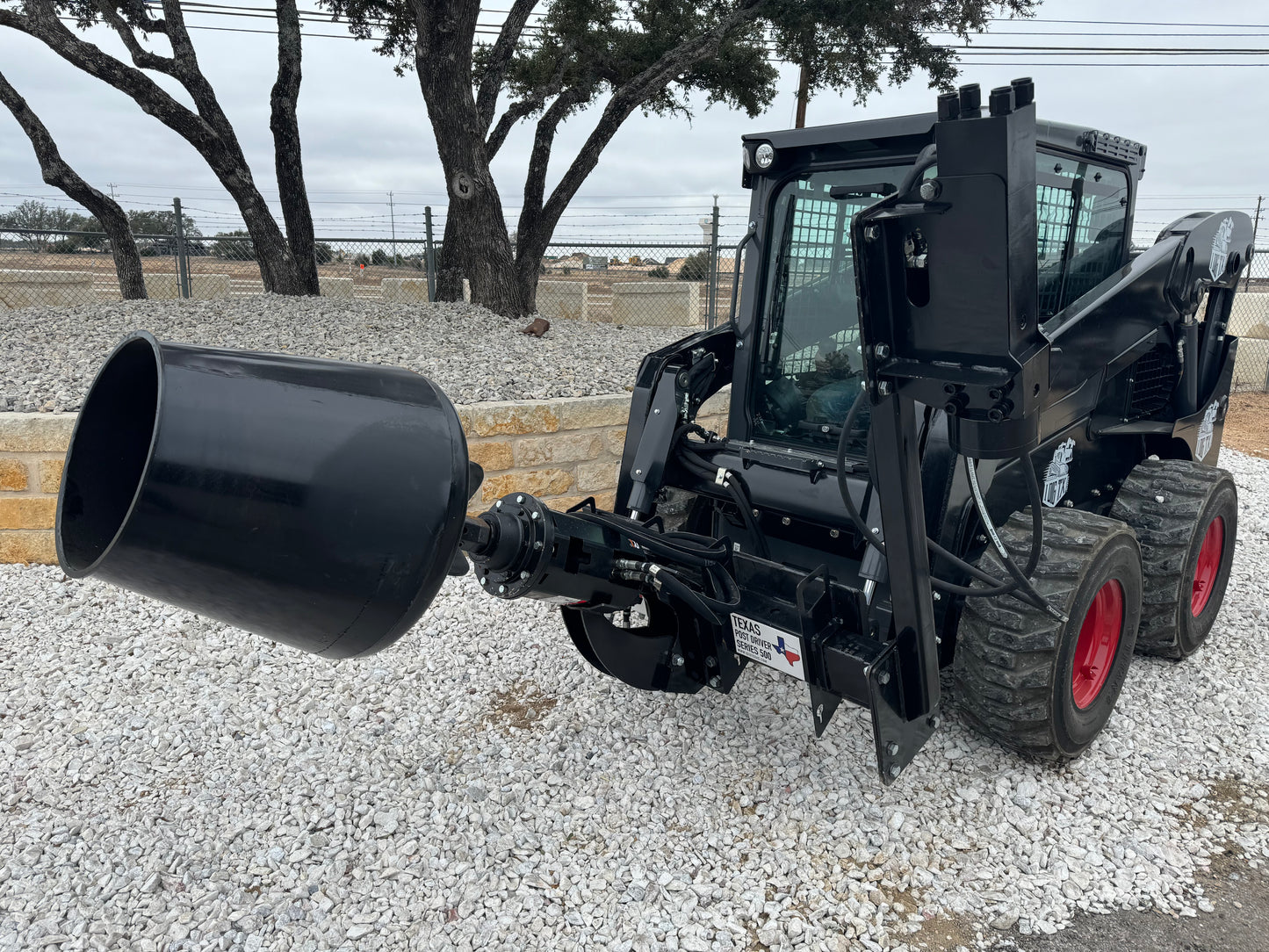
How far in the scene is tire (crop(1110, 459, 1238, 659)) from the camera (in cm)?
383

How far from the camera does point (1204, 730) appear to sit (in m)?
3.64

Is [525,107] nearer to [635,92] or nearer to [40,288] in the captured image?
[635,92]

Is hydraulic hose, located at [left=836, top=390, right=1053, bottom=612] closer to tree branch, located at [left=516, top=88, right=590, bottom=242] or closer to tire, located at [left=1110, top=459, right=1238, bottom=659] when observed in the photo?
tire, located at [left=1110, top=459, right=1238, bottom=659]

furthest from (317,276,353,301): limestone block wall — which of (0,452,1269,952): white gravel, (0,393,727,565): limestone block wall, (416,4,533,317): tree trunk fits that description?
(0,452,1269,952): white gravel

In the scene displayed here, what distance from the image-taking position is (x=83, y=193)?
973cm

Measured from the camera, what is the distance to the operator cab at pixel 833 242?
3.31 m

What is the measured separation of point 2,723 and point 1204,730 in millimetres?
4852

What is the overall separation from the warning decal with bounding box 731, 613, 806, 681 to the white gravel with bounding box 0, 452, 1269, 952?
60cm

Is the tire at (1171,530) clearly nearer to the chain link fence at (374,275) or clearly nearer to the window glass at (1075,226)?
the window glass at (1075,226)

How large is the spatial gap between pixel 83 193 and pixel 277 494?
10026 millimetres

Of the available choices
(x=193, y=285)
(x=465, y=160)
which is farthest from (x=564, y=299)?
(x=465, y=160)

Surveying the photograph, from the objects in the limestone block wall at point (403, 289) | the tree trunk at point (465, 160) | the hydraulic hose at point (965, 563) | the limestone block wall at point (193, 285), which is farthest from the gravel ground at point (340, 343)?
the limestone block wall at point (403, 289)

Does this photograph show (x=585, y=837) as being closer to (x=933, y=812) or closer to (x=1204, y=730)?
(x=933, y=812)

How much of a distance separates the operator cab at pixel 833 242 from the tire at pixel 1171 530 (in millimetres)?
981
